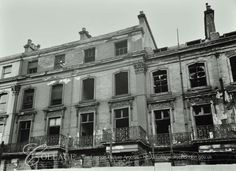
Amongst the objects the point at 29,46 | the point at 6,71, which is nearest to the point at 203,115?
the point at 29,46

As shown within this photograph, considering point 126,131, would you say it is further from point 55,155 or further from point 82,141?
point 55,155

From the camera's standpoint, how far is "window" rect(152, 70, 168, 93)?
21545mm

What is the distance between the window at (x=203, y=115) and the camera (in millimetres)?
19250

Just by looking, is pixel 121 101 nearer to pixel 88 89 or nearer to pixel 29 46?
pixel 88 89

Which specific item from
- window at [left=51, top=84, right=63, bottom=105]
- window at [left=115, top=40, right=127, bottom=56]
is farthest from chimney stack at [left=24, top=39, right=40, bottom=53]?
window at [left=115, top=40, right=127, bottom=56]

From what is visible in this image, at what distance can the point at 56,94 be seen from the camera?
81.8ft

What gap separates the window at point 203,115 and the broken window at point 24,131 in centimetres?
1453

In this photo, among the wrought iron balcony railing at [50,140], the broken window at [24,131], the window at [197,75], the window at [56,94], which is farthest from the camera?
the window at [56,94]

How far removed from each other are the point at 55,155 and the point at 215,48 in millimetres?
14544

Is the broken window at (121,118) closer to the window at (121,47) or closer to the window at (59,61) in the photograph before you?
the window at (121,47)

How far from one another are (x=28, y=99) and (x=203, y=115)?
16.0 metres

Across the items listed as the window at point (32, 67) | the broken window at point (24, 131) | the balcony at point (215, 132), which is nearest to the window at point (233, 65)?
the balcony at point (215, 132)

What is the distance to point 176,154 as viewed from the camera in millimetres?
18641

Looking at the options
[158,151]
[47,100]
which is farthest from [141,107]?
[47,100]
